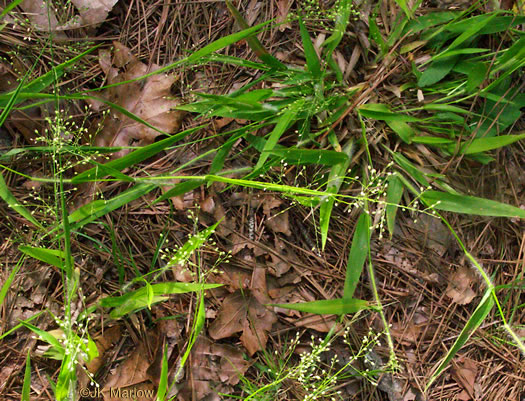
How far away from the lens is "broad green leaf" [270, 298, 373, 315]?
1.72 metres

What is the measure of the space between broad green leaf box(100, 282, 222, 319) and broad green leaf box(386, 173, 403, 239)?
735 mm

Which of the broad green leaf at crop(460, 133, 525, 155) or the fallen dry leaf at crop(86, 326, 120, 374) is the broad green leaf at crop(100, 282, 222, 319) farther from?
the broad green leaf at crop(460, 133, 525, 155)

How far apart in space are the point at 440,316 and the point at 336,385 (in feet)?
1.79

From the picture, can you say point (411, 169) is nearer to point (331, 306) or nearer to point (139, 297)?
point (331, 306)

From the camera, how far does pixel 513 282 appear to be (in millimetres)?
1908

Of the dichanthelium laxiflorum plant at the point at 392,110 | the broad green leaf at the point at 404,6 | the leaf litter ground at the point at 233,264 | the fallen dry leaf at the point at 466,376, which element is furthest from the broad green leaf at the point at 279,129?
the fallen dry leaf at the point at 466,376

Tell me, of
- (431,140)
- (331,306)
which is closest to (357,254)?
(331,306)

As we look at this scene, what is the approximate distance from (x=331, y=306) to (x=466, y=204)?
673mm

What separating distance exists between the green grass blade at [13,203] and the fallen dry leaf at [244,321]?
794 millimetres

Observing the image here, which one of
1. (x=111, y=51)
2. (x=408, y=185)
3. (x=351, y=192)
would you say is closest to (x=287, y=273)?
(x=351, y=192)

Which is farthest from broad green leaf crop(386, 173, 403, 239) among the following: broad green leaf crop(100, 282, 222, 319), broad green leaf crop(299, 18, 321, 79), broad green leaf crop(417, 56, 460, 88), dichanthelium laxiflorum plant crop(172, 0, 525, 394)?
broad green leaf crop(100, 282, 222, 319)

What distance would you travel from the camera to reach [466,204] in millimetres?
1720

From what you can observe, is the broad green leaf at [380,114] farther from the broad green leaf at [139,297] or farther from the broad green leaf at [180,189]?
the broad green leaf at [139,297]

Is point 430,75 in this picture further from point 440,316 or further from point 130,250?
point 130,250
